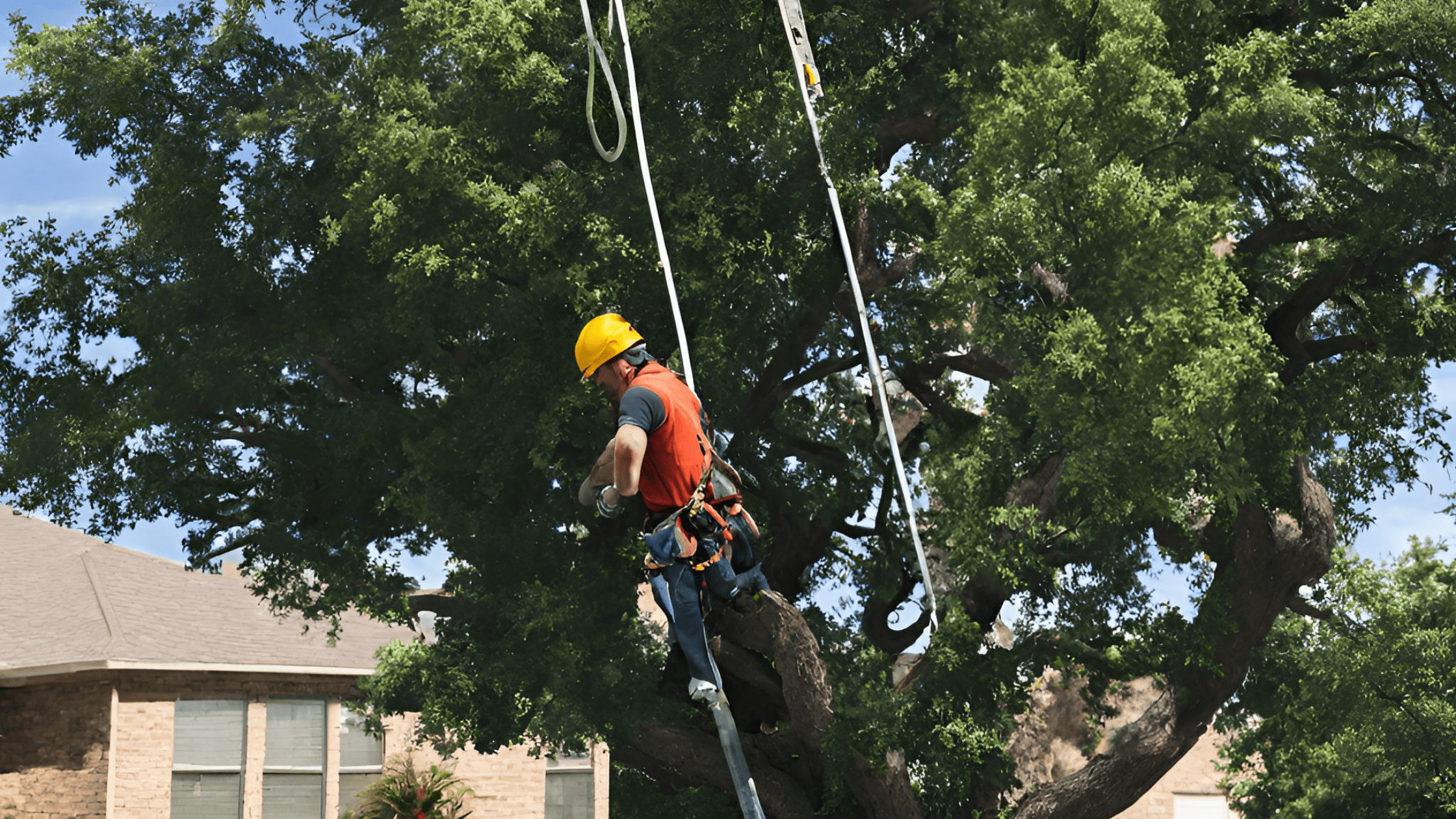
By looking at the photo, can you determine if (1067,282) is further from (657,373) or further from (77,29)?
(77,29)

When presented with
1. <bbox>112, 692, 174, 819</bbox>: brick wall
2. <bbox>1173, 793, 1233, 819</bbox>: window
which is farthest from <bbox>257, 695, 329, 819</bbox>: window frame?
<bbox>1173, 793, 1233, 819</bbox>: window

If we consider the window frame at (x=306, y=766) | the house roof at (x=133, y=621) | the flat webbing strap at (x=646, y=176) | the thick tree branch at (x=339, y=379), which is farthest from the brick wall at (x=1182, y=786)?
the flat webbing strap at (x=646, y=176)

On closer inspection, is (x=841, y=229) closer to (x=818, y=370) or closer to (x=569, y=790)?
(x=818, y=370)

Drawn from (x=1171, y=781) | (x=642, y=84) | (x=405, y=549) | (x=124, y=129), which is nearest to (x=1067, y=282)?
(x=642, y=84)

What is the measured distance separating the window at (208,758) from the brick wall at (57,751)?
1.13 m

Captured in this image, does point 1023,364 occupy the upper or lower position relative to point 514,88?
lower

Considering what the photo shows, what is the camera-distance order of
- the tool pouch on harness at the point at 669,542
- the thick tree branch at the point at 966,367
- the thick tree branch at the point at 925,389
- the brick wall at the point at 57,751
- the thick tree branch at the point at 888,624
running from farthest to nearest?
the brick wall at the point at 57,751 < the thick tree branch at the point at 888,624 < the thick tree branch at the point at 925,389 < the thick tree branch at the point at 966,367 < the tool pouch on harness at the point at 669,542

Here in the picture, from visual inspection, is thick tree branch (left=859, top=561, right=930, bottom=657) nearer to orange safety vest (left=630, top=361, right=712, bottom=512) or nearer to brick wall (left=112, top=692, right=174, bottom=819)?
orange safety vest (left=630, top=361, right=712, bottom=512)

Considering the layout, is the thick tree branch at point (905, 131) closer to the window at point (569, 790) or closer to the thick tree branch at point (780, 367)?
the thick tree branch at point (780, 367)

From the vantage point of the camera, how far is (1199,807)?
35.0 metres

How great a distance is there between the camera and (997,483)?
12.0 meters

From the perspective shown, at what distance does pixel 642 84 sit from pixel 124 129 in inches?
225

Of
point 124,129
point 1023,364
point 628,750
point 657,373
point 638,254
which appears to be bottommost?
point 628,750

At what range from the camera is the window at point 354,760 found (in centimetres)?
2441
